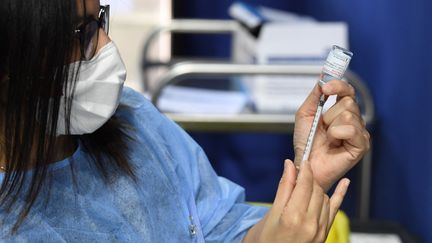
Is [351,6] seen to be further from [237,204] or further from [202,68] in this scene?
[237,204]

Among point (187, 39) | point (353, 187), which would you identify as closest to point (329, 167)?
point (353, 187)

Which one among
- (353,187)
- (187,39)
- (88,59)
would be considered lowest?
(353,187)

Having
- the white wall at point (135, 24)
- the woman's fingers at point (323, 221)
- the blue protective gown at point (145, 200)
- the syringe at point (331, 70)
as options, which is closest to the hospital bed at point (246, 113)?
the blue protective gown at point (145, 200)

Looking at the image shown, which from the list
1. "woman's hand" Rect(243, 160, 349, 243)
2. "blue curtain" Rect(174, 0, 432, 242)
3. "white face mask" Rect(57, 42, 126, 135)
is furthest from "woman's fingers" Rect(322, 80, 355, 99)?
"blue curtain" Rect(174, 0, 432, 242)

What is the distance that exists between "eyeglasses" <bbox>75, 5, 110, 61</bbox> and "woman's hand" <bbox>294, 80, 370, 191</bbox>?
34cm

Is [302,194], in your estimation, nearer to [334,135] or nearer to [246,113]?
[334,135]

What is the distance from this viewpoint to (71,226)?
115 centimetres

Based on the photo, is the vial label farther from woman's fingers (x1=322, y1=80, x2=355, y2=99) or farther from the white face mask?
the white face mask

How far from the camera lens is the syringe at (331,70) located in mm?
1130

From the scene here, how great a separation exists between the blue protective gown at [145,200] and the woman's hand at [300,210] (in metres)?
0.19

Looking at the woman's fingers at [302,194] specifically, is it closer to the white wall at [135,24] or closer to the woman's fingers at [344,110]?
the woman's fingers at [344,110]

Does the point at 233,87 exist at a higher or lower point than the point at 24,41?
lower

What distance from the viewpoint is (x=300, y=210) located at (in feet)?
3.60

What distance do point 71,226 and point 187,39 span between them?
2.38 metres
